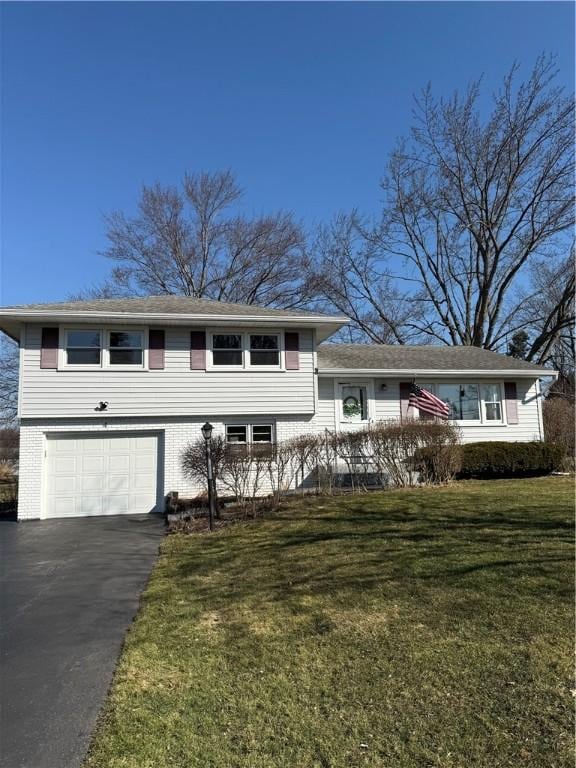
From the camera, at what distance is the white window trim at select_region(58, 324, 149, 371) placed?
11.9 metres

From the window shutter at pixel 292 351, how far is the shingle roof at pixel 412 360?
121 centimetres

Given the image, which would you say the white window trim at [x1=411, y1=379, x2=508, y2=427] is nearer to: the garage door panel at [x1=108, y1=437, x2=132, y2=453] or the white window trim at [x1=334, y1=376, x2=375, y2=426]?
the white window trim at [x1=334, y1=376, x2=375, y2=426]

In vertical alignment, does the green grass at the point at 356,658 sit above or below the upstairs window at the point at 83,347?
below

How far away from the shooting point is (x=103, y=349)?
1220 cm

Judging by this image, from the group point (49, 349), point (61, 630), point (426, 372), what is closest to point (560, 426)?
point (426, 372)

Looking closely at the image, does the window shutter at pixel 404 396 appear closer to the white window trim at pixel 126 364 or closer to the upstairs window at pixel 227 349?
the upstairs window at pixel 227 349

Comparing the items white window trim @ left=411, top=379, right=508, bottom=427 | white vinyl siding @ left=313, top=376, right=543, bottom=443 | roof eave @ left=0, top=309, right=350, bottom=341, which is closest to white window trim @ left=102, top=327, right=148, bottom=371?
roof eave @ left=0, top=309, right=350, bottom=341

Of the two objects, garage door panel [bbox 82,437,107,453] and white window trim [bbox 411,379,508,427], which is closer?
garage door panel [bbox 82,437,107,453]

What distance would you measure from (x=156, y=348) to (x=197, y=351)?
1.05 metres

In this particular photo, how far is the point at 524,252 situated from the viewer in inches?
996

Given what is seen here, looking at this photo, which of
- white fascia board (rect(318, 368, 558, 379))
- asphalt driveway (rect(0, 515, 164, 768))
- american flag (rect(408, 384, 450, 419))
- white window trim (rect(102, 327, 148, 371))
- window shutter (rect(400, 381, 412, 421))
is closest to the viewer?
asphalt driveway (rect(0, 515, 164, 768))

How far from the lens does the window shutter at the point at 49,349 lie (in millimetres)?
11773

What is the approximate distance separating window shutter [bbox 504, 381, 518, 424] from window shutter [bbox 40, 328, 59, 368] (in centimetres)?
1352

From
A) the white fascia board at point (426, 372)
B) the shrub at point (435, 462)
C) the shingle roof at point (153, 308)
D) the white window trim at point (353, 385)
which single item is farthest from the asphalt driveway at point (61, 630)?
the white fascia board at point (426, 372)
